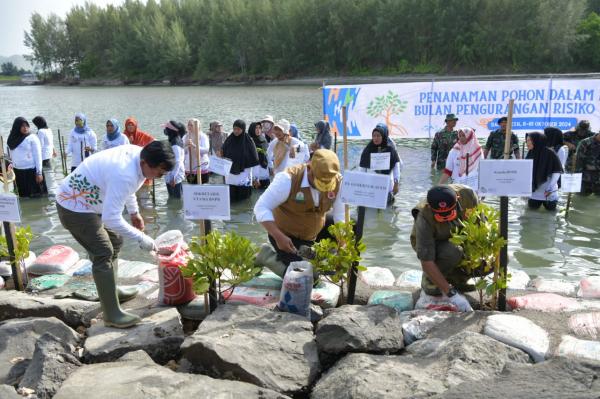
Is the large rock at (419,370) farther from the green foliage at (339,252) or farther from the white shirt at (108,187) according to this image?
the white shirt at (108,187)

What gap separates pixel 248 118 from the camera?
2445 centimetres

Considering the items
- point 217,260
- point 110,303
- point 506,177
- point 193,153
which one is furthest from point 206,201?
point 193,153

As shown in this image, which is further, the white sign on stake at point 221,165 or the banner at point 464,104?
the banner at point 464,104

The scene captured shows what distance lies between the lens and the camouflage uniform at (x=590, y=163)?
8539 mm

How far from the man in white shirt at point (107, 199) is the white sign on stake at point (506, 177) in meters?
2.17

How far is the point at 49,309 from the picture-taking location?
4191mm

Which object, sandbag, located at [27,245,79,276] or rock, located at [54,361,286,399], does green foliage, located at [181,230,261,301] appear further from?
sandbag, located at [27,245,79,276]

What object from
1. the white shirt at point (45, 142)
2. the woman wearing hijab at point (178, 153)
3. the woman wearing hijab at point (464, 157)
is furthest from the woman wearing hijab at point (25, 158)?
the woman wearing hijab at point (464, 157)

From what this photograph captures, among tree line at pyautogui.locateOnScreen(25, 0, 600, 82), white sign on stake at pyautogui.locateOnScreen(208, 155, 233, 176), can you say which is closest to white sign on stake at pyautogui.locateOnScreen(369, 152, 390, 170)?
white sign on stake at pyautogui.locateOnScreen(208, 155, 233, 176)

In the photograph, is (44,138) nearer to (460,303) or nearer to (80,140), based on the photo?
(80,140)

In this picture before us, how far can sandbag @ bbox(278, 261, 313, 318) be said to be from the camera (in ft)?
12.8

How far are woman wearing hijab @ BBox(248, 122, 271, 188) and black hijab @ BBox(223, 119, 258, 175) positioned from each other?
42 centimetres

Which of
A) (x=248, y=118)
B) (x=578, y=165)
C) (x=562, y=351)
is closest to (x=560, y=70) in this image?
(x=248, y=118)

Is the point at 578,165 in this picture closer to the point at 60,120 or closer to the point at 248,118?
the point at 248,118
